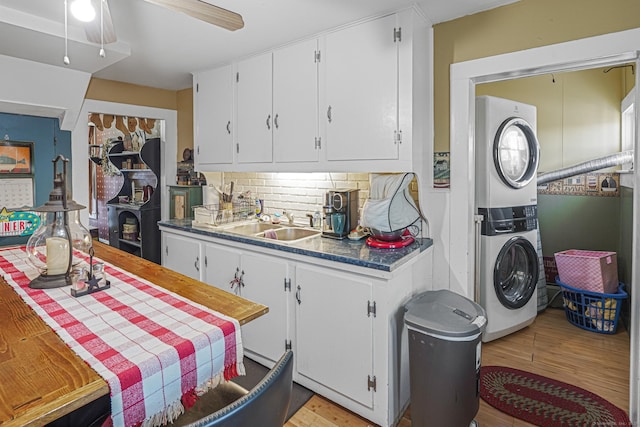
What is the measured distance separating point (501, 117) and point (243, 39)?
2108mm

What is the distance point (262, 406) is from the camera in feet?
2.60

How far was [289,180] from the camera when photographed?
3.28 meters

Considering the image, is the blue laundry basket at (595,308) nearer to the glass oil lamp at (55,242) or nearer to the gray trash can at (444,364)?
the gray trash can at (444,364)

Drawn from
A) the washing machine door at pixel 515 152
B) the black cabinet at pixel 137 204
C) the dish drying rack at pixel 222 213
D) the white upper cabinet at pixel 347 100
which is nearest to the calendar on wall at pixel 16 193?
the black cabinet at pixel 137 204

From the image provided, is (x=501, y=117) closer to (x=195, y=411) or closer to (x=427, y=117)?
(x=427, y=117)

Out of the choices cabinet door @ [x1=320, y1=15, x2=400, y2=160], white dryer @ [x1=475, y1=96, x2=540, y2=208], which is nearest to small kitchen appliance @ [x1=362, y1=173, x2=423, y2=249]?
cabinet door @ [x1=320, y1=15, x2=400, y2=160]

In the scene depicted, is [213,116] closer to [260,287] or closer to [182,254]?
[182,254]

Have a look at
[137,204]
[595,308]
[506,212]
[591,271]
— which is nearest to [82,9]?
[506,212]

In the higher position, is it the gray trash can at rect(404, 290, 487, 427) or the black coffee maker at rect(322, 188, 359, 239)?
the black coffee maker at rect(322, 188, 359, 239)

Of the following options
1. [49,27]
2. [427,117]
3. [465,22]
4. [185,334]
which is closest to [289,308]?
[185,334]

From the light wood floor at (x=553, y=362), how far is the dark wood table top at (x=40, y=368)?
3.79 ft

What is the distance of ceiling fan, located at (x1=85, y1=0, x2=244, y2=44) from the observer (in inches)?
55.8

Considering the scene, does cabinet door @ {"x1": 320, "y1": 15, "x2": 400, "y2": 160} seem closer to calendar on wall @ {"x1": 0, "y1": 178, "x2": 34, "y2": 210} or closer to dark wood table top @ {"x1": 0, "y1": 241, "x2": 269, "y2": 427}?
dark wood table top @ {"x1": 0, "y1": 241, "x2": 269, "y2": 427}

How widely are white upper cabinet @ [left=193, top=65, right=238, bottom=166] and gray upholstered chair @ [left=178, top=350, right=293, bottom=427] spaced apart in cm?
261
